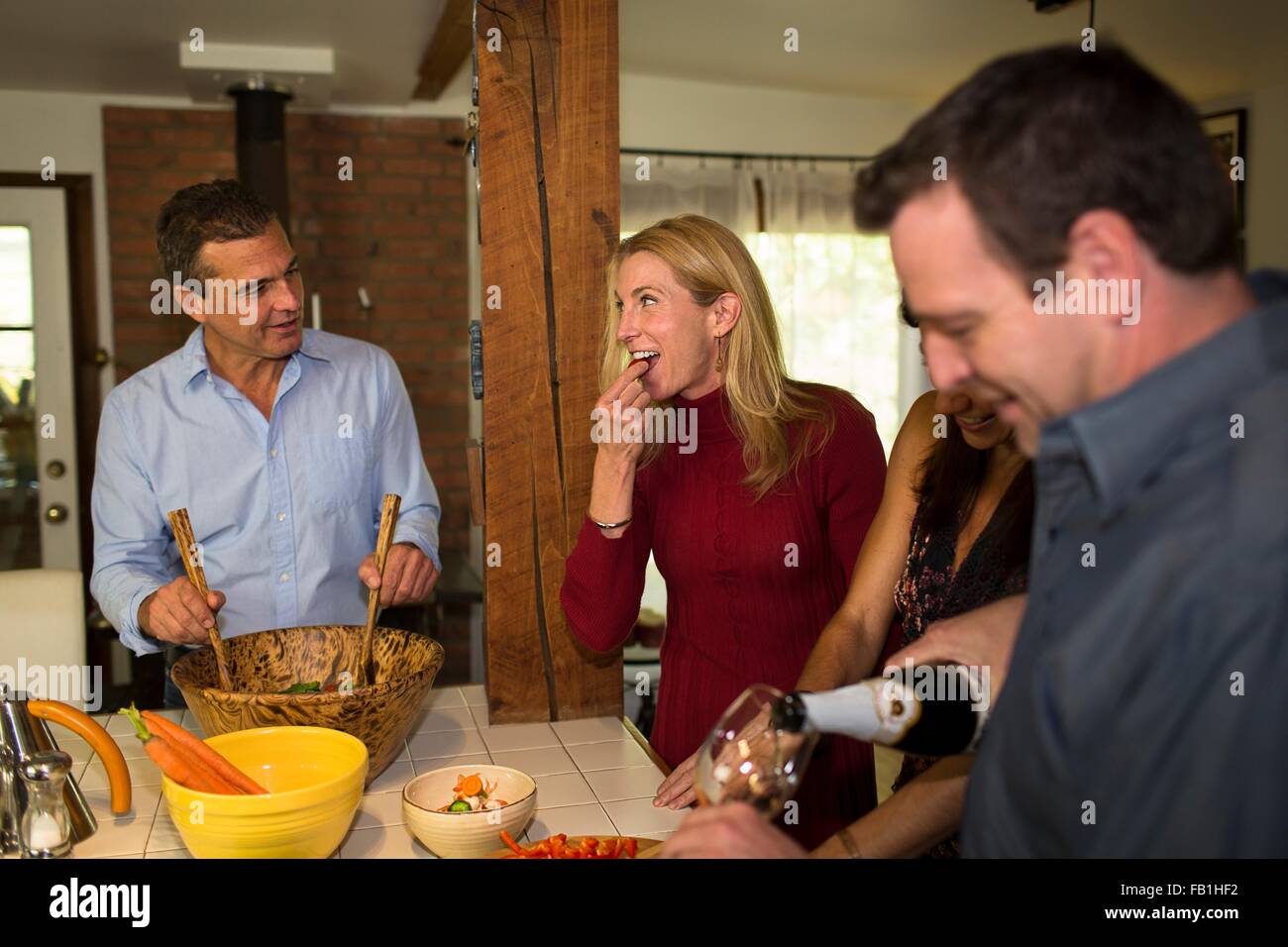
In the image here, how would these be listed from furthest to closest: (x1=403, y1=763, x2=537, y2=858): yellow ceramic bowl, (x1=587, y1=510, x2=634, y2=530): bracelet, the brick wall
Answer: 1. the brick wall
2. (x1=587, y1=510, x2=634, y2=530): bracelet
3. (x1=403, y1=763, x2=537, y2=858): yellow ceramic bowl

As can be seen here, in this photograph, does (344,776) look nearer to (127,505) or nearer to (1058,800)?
(1058,800)

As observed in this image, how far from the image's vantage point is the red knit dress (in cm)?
184

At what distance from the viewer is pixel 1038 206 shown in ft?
2.38

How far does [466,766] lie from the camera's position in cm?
148

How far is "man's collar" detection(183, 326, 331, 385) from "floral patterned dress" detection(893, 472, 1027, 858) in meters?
1.29

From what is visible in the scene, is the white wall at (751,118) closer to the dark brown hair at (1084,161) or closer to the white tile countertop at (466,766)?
the white tile countertop at (466,766)

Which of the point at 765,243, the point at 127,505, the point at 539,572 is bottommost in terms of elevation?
the point at 539,572

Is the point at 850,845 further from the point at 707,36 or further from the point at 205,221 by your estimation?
the point at 707,36

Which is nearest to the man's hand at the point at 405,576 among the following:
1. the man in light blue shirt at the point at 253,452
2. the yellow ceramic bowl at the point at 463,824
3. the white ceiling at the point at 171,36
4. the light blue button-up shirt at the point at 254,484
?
the man in light blue shirt at the point at 253,452

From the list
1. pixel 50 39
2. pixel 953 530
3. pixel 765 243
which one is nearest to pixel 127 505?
pixel 953 530

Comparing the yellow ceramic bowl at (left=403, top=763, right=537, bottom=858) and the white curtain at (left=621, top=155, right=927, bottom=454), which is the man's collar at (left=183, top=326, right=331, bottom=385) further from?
the white curtain at (left=621, top=155, right=927, bottom=454)

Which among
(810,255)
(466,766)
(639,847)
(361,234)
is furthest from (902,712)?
(810,255)

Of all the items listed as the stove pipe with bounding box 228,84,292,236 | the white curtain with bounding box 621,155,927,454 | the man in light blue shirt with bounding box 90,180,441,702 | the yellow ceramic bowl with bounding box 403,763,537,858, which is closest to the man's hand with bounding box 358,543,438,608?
the man in light blue shirt with bounding box 90,180,441,702

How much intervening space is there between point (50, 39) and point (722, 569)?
10.7ft
